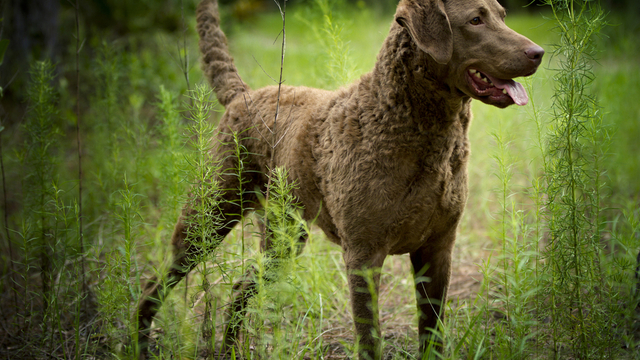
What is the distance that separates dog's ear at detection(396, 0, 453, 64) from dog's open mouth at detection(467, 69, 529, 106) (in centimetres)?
18

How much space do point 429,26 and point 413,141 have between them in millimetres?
528

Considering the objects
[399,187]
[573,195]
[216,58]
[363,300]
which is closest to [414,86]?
[399,187]

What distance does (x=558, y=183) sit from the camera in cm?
224

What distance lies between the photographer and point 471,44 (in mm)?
2088

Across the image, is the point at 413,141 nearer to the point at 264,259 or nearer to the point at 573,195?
the point at 573,195

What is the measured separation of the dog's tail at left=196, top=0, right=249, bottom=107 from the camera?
10.3 feet

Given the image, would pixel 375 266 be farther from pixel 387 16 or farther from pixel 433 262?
pixel 387 16

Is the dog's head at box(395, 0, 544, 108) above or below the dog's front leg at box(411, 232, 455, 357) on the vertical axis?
above

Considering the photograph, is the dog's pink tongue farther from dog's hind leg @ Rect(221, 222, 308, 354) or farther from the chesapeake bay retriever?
dog's hind leg @ Rect(221, 222, 308, 354)

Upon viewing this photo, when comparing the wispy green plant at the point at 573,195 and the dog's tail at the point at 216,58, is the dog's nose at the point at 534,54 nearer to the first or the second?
the wispy green plant at the point at 573,195

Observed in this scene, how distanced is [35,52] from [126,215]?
3.46 metres

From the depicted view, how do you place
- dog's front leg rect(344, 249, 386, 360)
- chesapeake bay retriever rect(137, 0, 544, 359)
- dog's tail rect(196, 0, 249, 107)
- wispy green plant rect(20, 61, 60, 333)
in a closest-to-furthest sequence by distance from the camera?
chesapeake bay retriever rect(137, 0, 544, 359), dog's front leg rect(344, 249, 386, 360), wispy green plant rect(20, 61, 60, 333), dog's tail rect(196, 0, 249, 107)

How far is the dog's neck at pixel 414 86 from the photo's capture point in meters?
2.12

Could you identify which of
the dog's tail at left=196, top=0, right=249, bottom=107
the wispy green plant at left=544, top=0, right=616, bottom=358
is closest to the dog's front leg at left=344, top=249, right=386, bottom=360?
the wispy green plant at left=544, top=0, right=616, bottom=358
